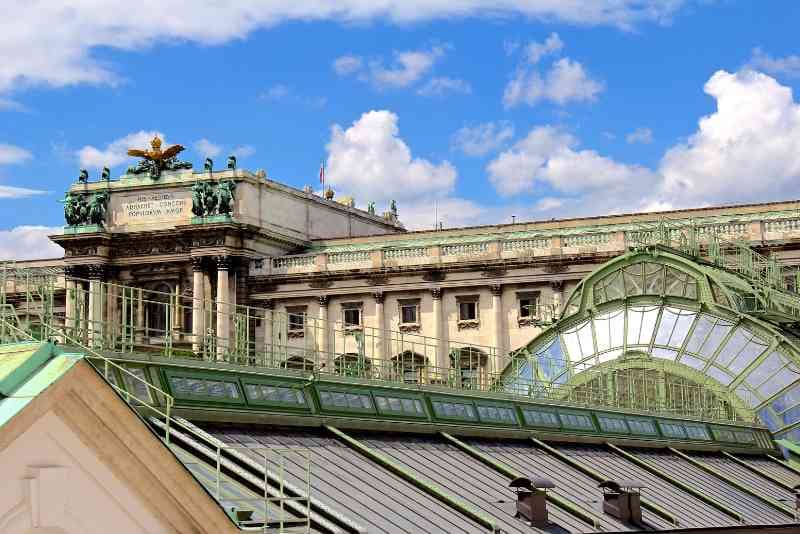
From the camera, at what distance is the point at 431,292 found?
98.3m

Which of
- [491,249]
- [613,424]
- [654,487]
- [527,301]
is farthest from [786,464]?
[491,249]

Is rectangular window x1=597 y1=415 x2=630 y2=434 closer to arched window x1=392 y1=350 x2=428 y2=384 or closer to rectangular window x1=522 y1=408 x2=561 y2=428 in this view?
rectangular window x1=522 y1=408 x2=561 y2=428

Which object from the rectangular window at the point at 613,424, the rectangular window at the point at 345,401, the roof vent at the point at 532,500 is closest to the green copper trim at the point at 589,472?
the rectangular window at the point at 613,424

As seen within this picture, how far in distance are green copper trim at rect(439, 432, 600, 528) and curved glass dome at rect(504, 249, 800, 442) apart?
55.7ft

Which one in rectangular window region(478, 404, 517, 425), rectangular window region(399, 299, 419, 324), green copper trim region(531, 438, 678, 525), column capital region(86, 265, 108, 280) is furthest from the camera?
column capital region(86, 265, 108, 280)

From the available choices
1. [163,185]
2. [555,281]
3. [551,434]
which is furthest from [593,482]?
[163,185]

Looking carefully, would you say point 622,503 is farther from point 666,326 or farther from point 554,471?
point 666,326

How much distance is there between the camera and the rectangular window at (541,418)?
33.9 m

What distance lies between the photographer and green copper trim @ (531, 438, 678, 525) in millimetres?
29703

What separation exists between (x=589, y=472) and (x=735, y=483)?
7006 millimetres

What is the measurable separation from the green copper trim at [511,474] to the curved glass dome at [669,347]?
55.7ft

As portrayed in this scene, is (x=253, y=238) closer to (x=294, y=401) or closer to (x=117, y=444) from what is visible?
(x=294, y=401)

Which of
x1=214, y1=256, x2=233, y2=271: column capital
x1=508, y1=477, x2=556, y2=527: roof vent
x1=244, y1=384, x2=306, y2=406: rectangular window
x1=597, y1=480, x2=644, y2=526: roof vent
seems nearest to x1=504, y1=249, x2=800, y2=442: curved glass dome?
x1=597, y1=480, x2=644, y2=526: roof vent

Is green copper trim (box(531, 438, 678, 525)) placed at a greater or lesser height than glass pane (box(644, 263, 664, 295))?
lesser
